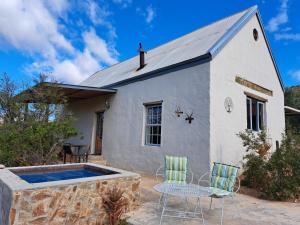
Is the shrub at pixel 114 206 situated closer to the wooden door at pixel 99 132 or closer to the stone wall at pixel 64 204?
the stone wall at pixel 64 204

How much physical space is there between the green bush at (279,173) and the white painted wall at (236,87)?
1041 millimetres

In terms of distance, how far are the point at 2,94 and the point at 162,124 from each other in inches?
249

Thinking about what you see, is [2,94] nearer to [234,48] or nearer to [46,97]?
[46,97]

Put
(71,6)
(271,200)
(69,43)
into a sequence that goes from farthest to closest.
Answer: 1. (69,43)
2. (71,6)
3. (271,200)

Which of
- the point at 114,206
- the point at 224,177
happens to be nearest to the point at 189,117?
the point at 224,177

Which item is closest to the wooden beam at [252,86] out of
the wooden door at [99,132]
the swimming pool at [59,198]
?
the swimming pool at [59,198]

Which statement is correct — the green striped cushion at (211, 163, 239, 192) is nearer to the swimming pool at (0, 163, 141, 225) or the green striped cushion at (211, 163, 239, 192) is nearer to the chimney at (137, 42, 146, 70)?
the swimming pool at (0, 163, 141, 225)

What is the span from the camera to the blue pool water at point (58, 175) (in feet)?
16.2

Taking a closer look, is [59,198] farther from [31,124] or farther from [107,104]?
[107,104]

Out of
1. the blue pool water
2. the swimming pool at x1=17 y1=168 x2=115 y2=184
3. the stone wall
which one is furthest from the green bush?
the blue pool water

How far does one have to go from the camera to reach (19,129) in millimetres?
7512

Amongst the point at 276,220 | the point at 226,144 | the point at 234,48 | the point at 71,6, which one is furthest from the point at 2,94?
the point at 276,220

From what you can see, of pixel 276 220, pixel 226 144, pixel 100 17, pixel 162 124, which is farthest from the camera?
pixel 100 17

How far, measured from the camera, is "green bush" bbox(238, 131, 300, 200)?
5801 mm
